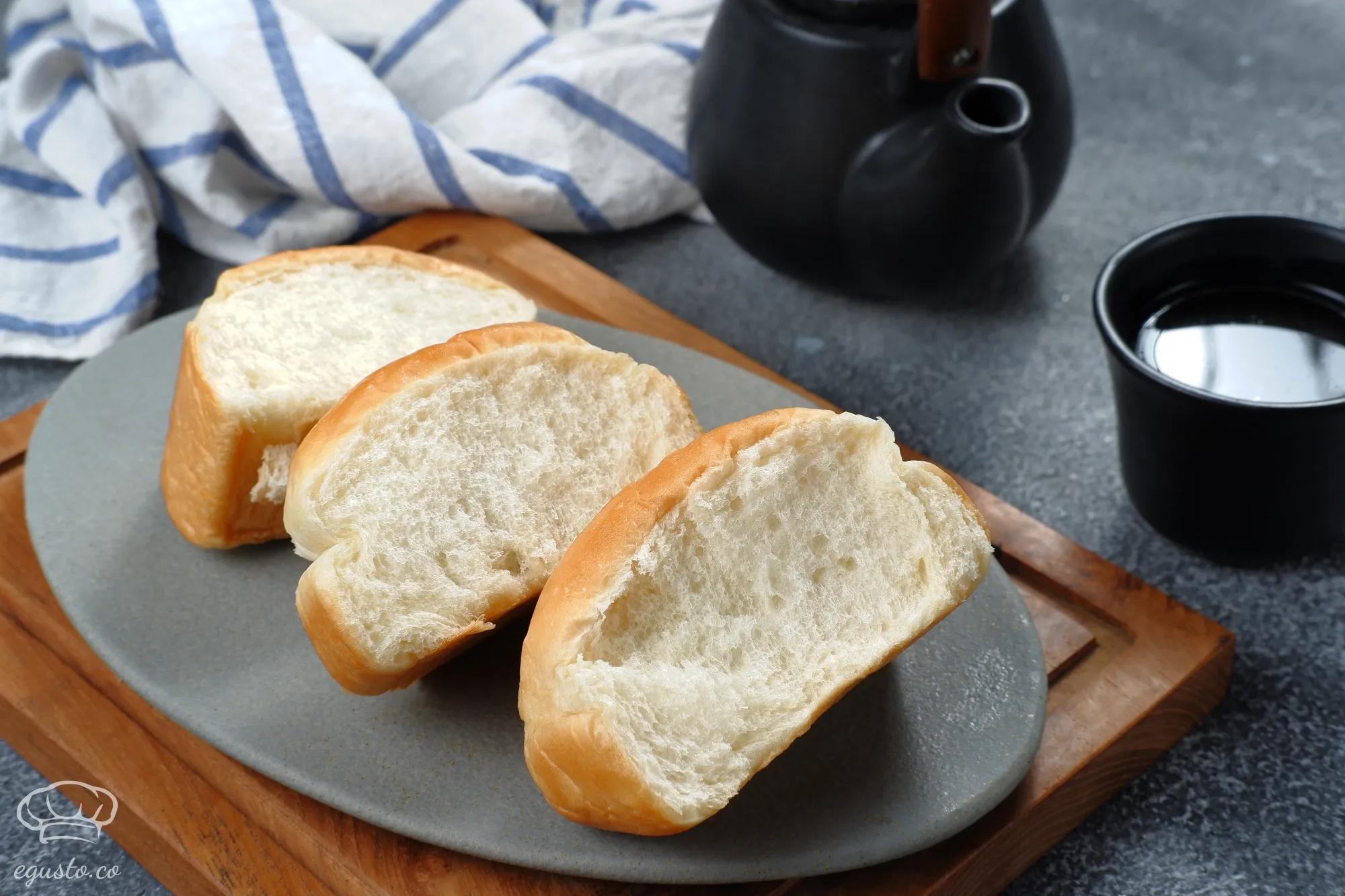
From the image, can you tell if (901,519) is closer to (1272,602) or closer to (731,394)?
(731,394)

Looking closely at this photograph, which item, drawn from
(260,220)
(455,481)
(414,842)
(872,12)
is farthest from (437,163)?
(414,842)

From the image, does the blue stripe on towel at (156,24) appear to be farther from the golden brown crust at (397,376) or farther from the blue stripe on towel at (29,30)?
the golden brown crust at (397,376)

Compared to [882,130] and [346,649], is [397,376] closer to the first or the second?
[346,649]

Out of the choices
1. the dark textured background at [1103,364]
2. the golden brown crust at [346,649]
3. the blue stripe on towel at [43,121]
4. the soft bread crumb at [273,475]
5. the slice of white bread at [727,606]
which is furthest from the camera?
the blue stripe on towel at [43,121]

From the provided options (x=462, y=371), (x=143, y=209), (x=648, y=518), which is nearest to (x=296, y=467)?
(x=462, y=371)

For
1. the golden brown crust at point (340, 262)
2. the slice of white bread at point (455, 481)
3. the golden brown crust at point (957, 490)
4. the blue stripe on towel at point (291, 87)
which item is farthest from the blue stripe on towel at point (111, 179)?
the golden brown crust at point (957, 490)

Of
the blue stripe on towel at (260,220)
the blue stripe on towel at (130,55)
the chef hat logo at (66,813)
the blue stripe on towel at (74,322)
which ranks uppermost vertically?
the blue stripe on towel at (130,55)

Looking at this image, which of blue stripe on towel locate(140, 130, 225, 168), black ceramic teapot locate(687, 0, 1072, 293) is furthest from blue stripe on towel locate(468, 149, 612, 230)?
blue stripe on towel locate(140, 130, 225, 168)
